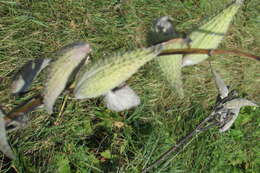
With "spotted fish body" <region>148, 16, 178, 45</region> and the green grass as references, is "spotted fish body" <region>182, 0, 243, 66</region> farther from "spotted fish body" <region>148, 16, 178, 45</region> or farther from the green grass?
the green grass

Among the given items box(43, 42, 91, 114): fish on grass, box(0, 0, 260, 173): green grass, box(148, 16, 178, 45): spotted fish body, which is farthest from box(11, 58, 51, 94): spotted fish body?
box(0, 0, 260, 173): green grass

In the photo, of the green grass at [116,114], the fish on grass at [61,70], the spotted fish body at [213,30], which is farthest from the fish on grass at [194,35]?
the green grass at [116,114]

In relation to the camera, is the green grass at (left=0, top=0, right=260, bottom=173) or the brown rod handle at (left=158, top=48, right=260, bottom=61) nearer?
the brown rod handle at (left=158, top=48, right=260, bottom=61)

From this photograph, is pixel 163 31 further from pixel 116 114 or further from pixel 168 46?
pixel 116 114

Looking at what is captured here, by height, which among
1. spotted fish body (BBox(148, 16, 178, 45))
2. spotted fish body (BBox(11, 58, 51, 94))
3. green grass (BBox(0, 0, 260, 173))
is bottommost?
green grass (BBox(0, 0, 260, 173))

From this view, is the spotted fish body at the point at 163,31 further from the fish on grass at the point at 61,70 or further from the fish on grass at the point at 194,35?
the fish on grass at the point at 61,70

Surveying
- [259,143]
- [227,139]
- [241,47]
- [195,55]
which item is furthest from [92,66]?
[241,47]

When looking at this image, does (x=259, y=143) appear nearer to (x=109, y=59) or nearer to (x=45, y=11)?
(x=45, y=11)

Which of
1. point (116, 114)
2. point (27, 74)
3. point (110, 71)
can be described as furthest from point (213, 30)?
point (116, 114)
